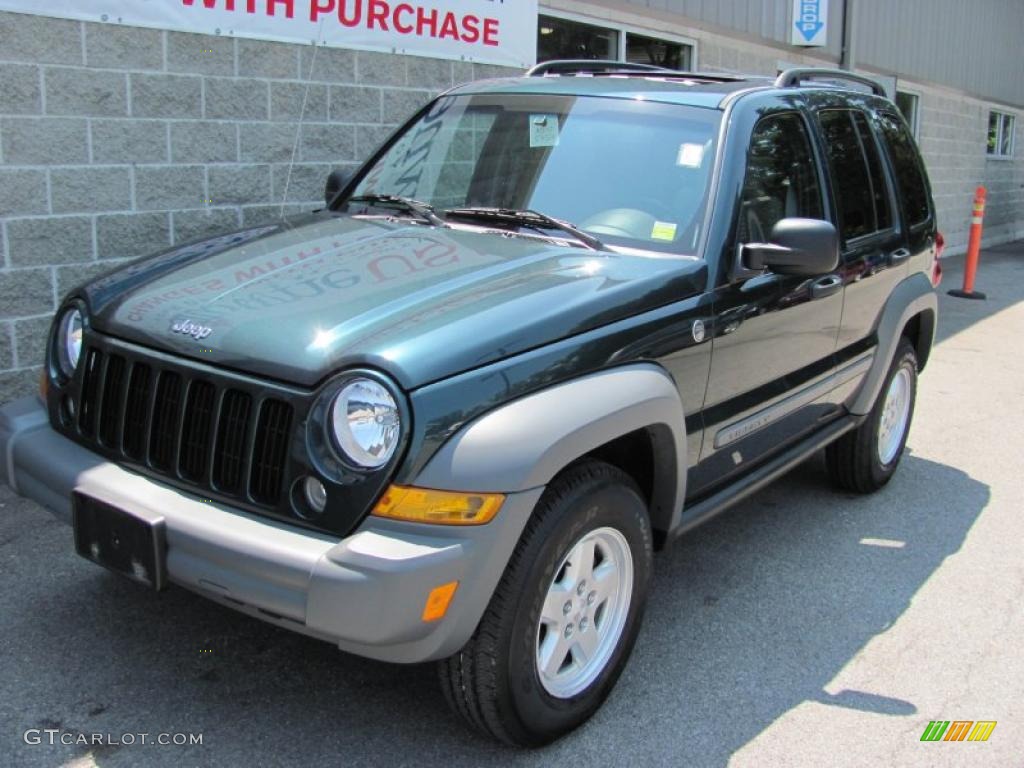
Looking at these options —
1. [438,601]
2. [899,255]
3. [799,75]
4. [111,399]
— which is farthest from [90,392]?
[899,255]

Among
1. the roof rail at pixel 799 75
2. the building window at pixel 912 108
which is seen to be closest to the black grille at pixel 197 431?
the roof rail at pixel 799 75

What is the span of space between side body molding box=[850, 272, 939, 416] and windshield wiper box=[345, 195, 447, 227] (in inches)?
86.6

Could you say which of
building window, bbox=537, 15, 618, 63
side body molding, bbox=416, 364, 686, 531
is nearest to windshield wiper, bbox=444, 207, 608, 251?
side body molding, bbox=416, 364, 686, 531

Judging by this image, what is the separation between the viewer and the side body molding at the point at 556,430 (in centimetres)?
250

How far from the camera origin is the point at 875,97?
16.9 ft

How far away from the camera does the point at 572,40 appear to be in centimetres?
866

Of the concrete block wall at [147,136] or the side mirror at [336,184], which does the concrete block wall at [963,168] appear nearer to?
the concrete block wall at [147,136]

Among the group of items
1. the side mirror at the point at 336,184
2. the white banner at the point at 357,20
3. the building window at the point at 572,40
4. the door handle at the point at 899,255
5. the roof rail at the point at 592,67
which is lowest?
the door handle at the point at 899,255

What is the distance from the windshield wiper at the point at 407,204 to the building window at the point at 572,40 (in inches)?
179

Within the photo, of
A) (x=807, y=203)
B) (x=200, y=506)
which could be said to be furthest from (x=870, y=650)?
(x=200, y=506)

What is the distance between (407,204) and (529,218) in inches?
21.9

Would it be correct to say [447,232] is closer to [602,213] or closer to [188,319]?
[602,213]

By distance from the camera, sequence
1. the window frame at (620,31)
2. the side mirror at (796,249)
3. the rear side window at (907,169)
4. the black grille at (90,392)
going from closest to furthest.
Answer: the black grille at (90,392), the side mirror at (796,249), the rear side window at (907,169), the window frame at (620,31)

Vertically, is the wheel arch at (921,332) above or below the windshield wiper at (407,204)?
below
